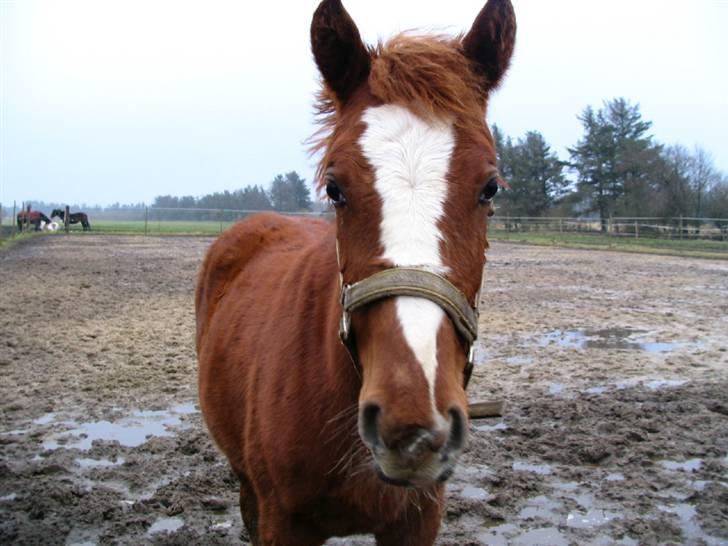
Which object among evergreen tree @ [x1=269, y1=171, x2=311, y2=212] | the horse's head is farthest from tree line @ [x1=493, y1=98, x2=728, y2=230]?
the horse's head

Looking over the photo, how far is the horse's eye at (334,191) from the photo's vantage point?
80.5 inches

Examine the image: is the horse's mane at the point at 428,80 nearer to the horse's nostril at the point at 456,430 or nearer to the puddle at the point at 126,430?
the horse's nostril at the point at 456,430

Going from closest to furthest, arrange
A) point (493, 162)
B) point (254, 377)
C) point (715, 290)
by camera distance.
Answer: point (493, 162) → point (254, 377) → point (715, 290)

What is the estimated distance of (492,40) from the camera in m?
2.35

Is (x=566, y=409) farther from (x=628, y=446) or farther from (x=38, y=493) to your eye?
(x=38, y=493)

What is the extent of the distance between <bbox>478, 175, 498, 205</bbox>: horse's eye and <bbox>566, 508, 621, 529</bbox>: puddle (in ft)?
8.72

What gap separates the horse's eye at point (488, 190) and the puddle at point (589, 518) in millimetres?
2658

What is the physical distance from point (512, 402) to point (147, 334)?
5.38 meters

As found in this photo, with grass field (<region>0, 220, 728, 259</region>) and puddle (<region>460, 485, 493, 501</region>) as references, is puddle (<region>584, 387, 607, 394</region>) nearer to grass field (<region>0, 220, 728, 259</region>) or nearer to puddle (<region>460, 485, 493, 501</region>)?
puddle (<region>460, 485, 493, 501</region>)

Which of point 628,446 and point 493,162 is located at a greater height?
point 493,162

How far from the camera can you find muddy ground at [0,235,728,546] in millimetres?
3844

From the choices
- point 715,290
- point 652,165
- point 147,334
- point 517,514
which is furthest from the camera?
point 652,165

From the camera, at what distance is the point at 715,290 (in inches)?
547

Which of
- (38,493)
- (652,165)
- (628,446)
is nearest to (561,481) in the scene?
(628,446)
